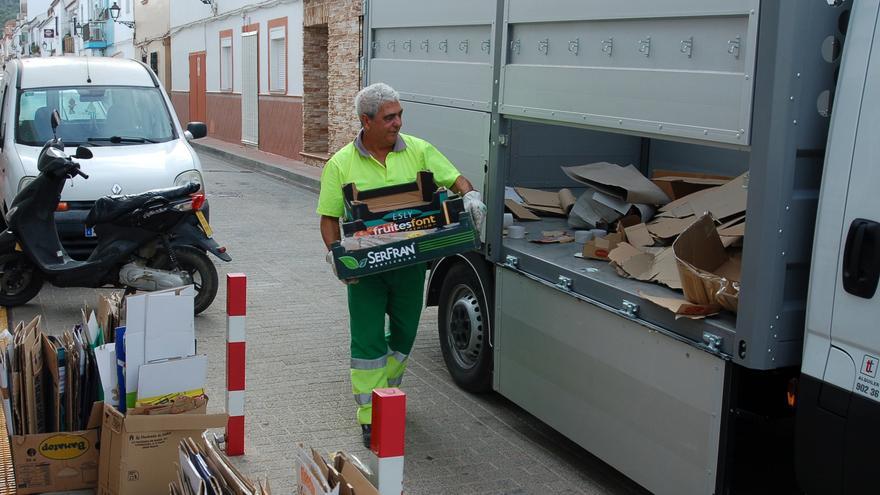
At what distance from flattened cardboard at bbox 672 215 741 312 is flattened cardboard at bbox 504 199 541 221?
204 cm

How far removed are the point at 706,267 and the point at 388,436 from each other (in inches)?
70.1

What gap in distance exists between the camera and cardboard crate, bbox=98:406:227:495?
13.4 feet

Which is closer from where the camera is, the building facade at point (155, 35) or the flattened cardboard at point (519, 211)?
the flattened cardboard at point (519, 211)

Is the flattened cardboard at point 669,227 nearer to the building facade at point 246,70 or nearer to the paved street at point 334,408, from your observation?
the paved street at point 334,408

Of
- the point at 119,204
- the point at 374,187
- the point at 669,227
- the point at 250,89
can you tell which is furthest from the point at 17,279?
the point at 250,89

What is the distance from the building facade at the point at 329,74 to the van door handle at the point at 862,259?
1380 centimetres

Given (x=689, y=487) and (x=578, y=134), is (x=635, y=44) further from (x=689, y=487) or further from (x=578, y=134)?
(x=578, y=134)

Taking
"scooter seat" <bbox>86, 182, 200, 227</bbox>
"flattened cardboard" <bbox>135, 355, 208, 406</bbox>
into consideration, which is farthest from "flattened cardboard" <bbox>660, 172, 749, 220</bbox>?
"scooter seat" <bbox>86, 182, 200, 227</bbox>

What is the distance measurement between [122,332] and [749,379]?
2587 mm

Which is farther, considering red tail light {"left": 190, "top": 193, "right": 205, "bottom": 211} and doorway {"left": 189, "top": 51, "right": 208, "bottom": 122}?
doorway {"left": 189, "top": 51, "right": 208, "bottom": 122}

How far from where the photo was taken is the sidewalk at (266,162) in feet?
60.5

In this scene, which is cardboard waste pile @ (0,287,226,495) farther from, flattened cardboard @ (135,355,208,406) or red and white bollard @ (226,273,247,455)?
red and white bollard @ (226,273,247,455)

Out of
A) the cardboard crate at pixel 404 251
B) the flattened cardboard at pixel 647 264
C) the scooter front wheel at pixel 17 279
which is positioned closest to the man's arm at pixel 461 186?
the cardboard crate at pixel 404 251

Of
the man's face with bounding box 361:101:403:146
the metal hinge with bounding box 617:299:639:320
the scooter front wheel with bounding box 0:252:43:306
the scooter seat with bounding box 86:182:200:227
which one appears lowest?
the scooter front wheel with bounding box 0:252:43:306
